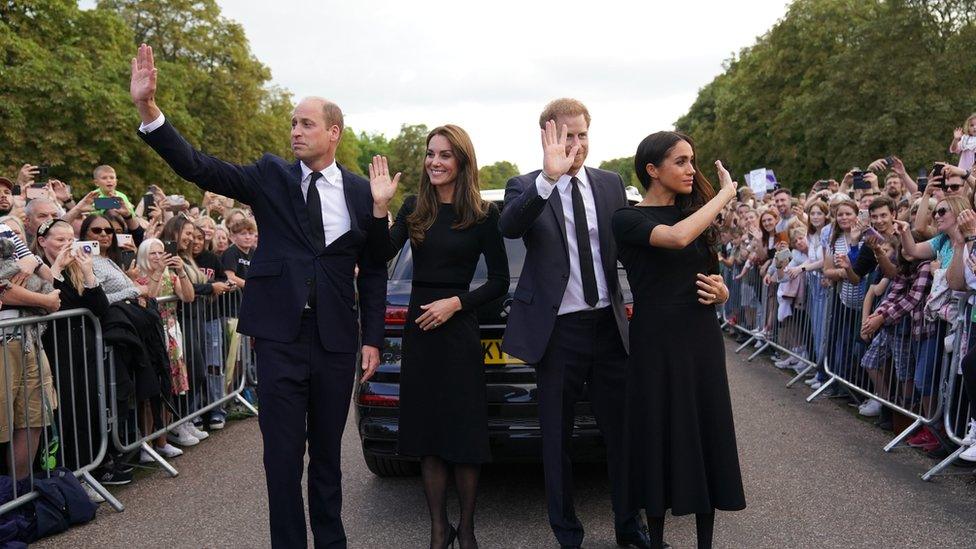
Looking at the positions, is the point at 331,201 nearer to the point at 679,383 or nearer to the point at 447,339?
the point at 447,339

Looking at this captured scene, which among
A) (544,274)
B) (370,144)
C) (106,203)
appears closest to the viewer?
(544,274)

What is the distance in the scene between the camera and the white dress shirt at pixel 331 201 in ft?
13.5

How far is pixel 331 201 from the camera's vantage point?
414 centimetres

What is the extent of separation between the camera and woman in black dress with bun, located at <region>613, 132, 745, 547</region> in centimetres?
408

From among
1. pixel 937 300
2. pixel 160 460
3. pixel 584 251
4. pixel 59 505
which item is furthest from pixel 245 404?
pixel 937 300

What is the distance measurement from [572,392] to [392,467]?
204 cm

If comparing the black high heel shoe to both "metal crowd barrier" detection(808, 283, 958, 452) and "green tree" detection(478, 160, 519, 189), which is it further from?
"green tree" detection(478, 160, 519, 189)

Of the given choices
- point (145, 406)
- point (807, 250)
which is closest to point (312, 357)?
point (145, 406)

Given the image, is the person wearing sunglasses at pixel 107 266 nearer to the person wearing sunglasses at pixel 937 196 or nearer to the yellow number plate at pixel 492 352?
the yellow number plate at pixel 492 352

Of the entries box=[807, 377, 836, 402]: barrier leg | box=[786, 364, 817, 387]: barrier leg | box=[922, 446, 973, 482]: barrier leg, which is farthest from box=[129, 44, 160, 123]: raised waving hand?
box=[786, 364, 817, 387]: barrier leg

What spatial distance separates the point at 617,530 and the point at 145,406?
12.7 feet

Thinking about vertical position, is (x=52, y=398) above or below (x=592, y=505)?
above

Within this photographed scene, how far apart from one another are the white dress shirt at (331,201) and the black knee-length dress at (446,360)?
0.38 metres

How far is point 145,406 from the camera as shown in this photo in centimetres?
679
